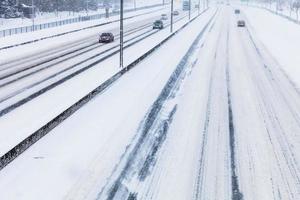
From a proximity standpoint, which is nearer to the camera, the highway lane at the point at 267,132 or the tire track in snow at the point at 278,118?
the highway lane at the point at 267,132

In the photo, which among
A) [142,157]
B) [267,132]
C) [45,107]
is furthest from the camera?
[45,107]

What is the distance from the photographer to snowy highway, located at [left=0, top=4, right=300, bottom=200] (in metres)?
12.9

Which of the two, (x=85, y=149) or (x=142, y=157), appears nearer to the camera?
(x=142, y=157)

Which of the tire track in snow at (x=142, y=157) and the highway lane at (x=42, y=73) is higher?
the highway lane at (x=42, y=73)

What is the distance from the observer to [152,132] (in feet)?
59.0

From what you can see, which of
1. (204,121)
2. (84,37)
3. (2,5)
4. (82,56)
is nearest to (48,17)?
(2,5)

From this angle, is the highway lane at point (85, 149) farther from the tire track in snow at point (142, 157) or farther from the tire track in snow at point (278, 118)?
the tire track in snow at point (278, 118)

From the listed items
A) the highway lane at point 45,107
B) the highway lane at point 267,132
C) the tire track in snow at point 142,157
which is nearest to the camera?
the tire track in snow at point 142,157

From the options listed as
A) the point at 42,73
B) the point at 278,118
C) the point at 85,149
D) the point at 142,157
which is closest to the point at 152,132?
the point at 142,157

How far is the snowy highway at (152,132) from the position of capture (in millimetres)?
12886

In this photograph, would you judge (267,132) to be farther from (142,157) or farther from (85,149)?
(85,149)

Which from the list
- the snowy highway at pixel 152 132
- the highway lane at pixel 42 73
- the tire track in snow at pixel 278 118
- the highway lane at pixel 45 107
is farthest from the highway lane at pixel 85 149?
the tire track in snow at pixel 278 118

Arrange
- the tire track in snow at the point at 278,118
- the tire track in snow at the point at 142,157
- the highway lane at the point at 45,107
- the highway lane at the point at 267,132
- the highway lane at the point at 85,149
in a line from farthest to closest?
the highway lane at the point at 45,107, the tire track in snow at the point at 278,118, the highway lane at the point at 267,132, the highway lane at the point at 85,149, the tire track in snow at the point at 142,157

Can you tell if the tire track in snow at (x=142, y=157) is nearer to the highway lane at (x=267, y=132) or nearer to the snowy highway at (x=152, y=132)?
the snowy highway at (x=152, y=132)
